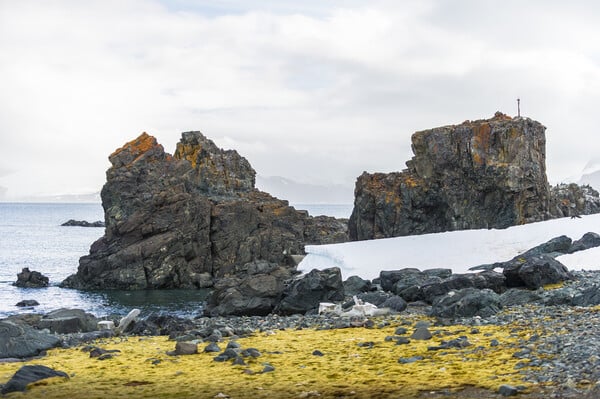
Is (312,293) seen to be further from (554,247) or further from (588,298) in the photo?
(554,247)

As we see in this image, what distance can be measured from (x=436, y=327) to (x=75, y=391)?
33.6 ft

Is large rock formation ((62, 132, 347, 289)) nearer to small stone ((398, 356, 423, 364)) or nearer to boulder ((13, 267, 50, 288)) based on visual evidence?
boulder ((13, 267, 50, 288))

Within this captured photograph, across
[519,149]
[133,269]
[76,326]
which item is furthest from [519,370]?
[133,269]

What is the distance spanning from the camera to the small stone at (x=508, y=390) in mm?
10492

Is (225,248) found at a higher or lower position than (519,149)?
lower

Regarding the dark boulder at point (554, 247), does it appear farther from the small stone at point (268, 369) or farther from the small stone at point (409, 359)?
the small stone at point (268, 369)

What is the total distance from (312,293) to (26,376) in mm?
17708

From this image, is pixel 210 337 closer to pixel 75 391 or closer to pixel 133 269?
pixel 75 391

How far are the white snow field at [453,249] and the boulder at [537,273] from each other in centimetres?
836

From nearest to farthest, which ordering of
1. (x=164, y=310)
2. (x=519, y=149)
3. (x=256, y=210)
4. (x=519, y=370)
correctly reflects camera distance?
(x=519, y=370) → (x=164, y=310) → (x=519, y=149) → (x=256, y=210)

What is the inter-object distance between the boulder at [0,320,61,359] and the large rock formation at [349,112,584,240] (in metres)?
52.2

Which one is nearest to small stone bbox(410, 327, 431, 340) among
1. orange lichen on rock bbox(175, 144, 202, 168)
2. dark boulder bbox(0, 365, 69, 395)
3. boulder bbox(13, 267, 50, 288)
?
dark boulder bbox(0, 365, 69, 395)

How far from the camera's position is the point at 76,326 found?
84.3ft

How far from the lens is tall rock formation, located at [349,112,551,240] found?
63.1 metres
